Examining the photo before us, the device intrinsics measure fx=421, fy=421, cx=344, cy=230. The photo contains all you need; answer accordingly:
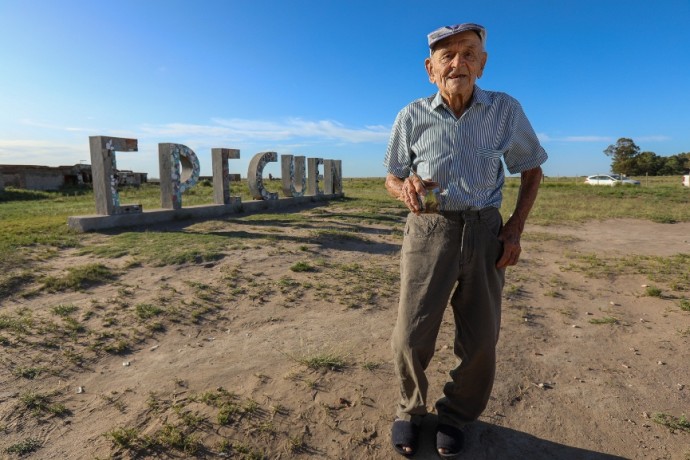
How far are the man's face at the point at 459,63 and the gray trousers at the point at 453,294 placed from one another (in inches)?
24.1

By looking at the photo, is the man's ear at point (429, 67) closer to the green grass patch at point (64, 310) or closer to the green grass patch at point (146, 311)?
the green grass patch at point (146, 311)

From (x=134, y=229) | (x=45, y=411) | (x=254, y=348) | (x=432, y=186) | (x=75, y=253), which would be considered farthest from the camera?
(x=134, y=229)

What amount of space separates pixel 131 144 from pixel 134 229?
208cm

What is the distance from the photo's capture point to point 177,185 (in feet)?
35.1

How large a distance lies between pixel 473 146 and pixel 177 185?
9.94 metres

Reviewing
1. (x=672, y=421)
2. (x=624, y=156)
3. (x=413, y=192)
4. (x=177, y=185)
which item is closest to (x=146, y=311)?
(x=413, y=192)

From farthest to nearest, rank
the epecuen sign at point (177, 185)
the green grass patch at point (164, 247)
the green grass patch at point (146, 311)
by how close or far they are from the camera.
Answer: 1. the epecuen sign at point (177, 185)
2. the green grass patch at point (164, 247)
3. the green grass patch at point (146, 311)

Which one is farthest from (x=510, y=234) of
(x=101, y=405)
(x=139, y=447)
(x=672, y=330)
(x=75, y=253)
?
(x=75, y=253)

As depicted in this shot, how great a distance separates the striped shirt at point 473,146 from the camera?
208 centimetres

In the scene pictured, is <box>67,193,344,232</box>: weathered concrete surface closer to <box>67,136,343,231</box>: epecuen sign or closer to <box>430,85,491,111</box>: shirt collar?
<box>67,136,343,231</box>: epecuen sign

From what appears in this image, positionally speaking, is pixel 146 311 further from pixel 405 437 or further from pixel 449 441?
pixel 449 441

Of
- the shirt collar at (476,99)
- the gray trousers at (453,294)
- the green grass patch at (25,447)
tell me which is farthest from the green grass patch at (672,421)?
the green grass patch at (25,447)

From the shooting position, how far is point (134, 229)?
9188 millimetres

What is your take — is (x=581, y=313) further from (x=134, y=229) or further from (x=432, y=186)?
(x=134, y=229)
